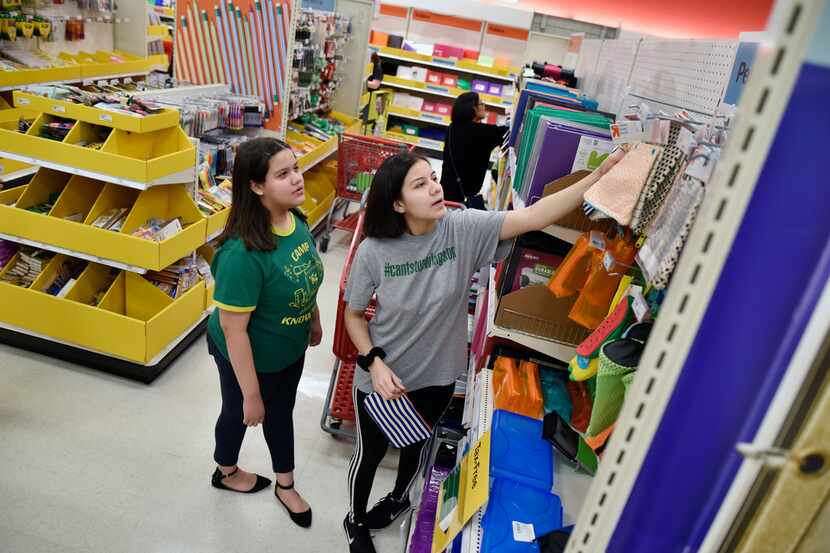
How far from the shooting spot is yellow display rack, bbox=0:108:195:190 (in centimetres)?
292

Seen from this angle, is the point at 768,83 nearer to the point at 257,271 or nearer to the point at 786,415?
the point at 786,415

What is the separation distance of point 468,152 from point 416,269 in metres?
3.14

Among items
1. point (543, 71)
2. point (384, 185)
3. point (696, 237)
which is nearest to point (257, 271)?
point (384, 185)

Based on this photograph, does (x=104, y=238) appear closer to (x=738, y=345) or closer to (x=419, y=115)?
(x=738, y=345)

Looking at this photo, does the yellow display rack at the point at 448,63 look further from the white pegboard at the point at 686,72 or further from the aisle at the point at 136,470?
the aisle at the point at 136,470

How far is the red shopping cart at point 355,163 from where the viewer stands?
5332 millimetres

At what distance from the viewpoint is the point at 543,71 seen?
19.8 feet

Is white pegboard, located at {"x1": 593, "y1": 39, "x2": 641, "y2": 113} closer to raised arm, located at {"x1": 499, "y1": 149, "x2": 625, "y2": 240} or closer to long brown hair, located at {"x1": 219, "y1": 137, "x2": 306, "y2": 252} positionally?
raised arm, located at {"x1": 499, "y1": 149, "x2": 625, "y2": 240}

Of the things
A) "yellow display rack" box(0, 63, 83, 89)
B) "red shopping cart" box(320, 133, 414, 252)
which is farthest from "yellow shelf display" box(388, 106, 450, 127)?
"yellow display rack" box(0, 63, 83, 89)

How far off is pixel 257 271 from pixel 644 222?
3.96 ft

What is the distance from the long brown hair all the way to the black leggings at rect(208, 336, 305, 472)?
0.52m

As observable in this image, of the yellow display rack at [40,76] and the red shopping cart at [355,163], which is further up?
the yellow display rack at [40,76]

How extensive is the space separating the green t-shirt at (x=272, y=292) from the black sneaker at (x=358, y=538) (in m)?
0.76

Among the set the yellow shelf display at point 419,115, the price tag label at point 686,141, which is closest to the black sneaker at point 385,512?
the price tag label at point 686,141
